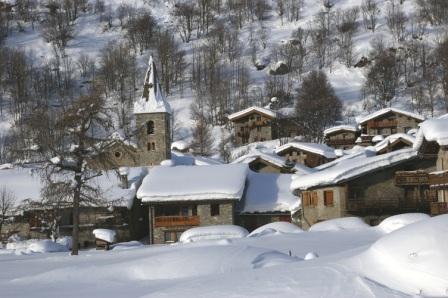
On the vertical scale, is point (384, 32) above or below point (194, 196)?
above

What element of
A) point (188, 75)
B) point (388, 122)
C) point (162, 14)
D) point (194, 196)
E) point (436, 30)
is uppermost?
point (162, 14)

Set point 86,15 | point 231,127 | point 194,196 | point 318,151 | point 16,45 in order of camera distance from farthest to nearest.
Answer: point 86,15, point 16,45, point 231,127, point 318,151, point 194,196

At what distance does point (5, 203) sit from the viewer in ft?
138

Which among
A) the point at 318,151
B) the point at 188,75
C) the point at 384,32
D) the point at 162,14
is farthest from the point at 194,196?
the point at 162,14

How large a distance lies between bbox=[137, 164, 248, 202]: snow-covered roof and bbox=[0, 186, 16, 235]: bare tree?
30.2 feet

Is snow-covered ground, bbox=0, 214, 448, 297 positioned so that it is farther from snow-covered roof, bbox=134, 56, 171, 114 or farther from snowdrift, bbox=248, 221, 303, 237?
snow-covered roof, bbox=134, 56, 171, 114

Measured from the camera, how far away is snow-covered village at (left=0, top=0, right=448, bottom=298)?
11672mm

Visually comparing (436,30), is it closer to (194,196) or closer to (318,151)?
(318,151)

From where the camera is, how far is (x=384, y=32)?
99.1 meters

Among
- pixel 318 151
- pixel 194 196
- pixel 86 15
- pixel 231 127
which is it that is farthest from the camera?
pixel 86 15

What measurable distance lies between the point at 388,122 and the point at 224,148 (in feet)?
59.2

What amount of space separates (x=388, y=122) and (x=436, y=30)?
38.7 m

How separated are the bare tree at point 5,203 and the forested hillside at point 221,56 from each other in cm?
2784

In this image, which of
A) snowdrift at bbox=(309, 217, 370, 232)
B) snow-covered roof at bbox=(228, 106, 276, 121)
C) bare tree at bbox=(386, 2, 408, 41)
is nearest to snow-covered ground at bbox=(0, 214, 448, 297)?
snowdrift at bbox=(309, 217, 370, 232)
